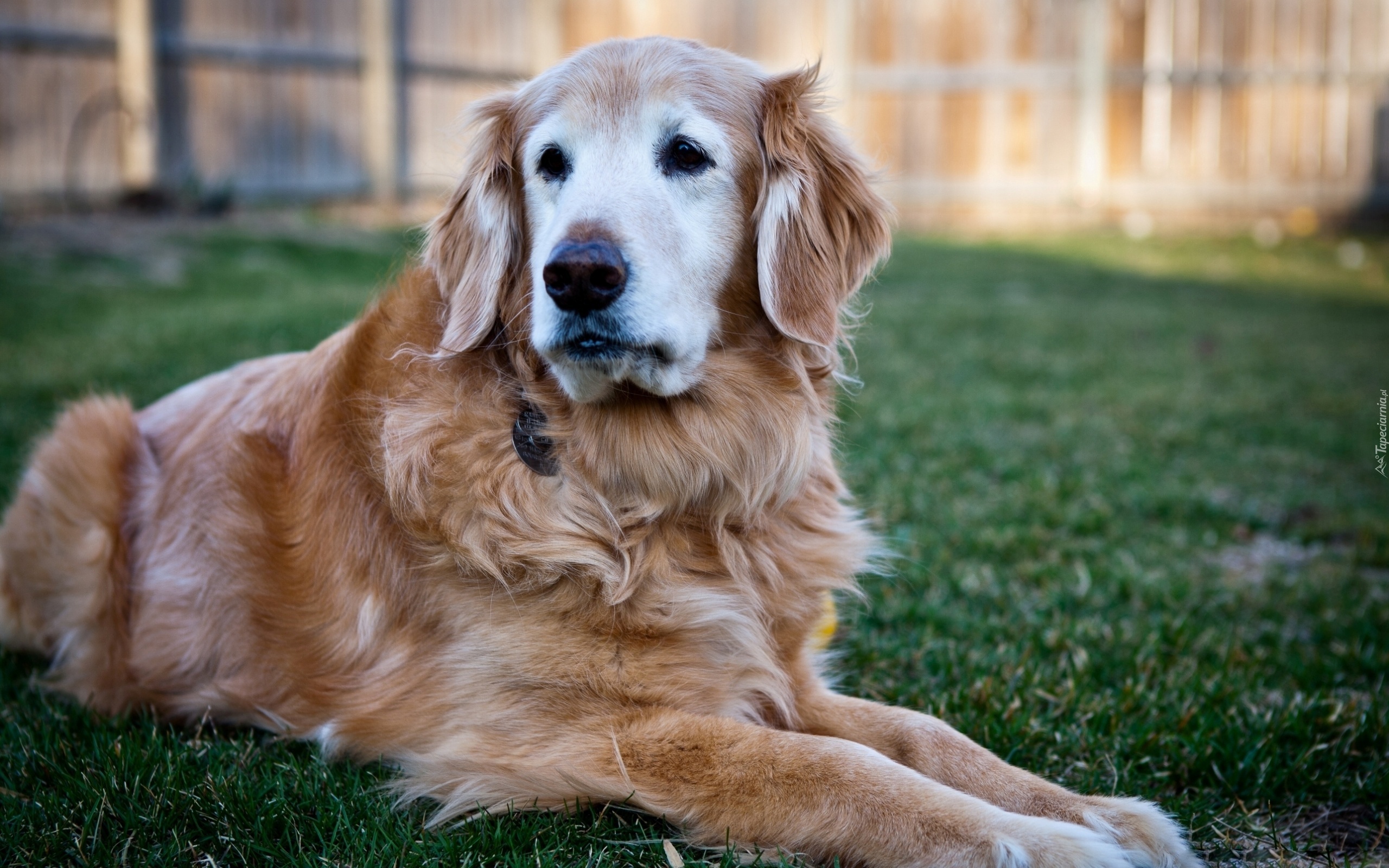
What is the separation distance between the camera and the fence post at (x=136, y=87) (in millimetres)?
10398

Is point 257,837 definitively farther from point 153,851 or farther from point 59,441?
point 59,441

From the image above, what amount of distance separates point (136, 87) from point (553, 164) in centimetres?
988

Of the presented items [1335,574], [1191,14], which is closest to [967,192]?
[1191,14]

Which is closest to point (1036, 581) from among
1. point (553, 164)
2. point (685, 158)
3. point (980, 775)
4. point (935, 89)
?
point (980, 775)

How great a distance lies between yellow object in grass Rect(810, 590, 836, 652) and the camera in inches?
100

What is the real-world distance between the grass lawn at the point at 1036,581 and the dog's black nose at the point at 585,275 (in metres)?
0.98

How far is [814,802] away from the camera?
6.48 feet

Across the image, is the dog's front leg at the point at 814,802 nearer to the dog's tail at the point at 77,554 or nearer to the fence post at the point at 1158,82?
the dog's tail at the point at 77,554

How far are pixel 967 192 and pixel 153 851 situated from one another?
14.5m

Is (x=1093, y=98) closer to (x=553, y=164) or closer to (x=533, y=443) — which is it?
(x=553, y=164)

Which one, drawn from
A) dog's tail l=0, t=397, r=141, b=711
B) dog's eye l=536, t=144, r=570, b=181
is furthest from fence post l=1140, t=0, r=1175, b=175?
dog's tail l=0, t=397, r=141, b=711

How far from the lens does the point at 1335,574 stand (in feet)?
11.9

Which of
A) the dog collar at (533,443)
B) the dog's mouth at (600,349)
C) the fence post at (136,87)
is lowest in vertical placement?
the dog collar at (533,443)

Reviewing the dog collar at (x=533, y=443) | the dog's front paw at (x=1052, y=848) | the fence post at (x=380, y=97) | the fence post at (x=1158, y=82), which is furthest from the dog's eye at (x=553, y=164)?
the fence post at (x=1158, y=82)
